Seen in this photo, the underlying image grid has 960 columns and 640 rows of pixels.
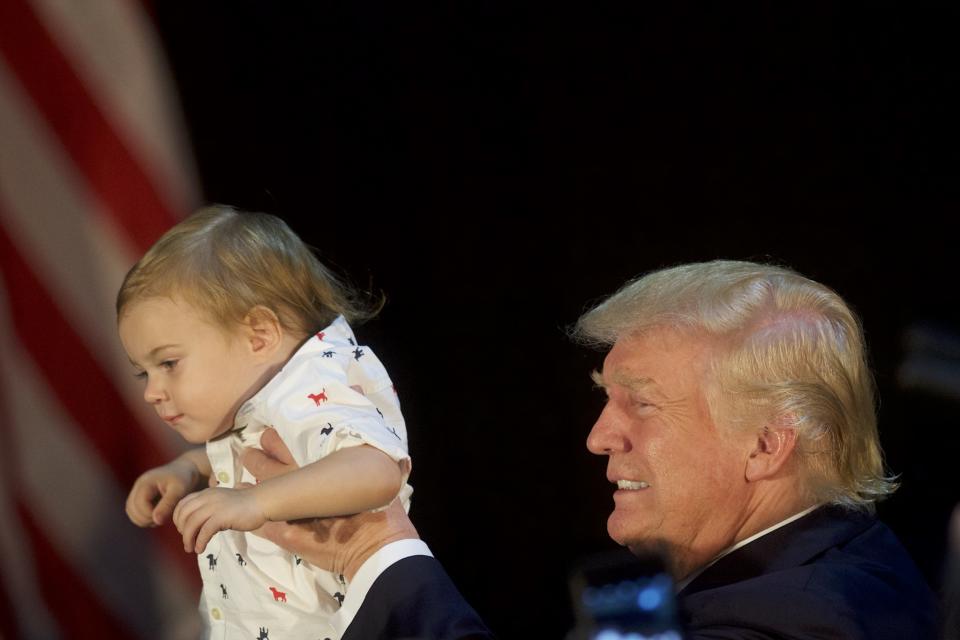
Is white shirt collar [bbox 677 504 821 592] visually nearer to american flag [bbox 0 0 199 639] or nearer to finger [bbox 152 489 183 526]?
finger [bbox 152 489 183 526]

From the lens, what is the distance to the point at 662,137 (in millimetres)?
1945

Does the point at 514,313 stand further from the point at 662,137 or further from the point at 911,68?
the point at 911,68

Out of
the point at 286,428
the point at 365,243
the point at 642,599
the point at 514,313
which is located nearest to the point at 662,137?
the point at 514,313

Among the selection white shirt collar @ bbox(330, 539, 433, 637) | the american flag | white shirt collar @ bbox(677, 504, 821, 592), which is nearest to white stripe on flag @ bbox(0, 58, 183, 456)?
the american flag

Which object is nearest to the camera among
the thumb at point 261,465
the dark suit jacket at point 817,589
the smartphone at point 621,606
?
the smartphone at point 621,606

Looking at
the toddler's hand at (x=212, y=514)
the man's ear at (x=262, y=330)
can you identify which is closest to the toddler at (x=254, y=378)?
the man's ear at (x=262, y=330)

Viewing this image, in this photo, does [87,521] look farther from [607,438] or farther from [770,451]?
[770,451]

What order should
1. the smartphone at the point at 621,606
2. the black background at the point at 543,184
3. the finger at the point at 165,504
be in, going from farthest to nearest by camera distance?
the black background at the point at 543,184 → the finger at the point at 165,504 → the smartphone at the point at 621,606

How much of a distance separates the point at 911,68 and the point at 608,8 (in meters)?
0.48

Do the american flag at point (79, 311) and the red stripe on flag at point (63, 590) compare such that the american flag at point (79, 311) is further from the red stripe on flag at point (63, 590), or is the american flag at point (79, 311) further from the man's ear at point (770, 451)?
the man's ear at point (770, 451)

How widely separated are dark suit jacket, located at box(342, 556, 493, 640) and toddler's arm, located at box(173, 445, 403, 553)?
138mm

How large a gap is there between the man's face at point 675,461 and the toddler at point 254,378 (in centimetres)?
28

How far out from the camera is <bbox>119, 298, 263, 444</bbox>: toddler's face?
1.56 metres

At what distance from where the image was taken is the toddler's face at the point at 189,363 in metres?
1.56
